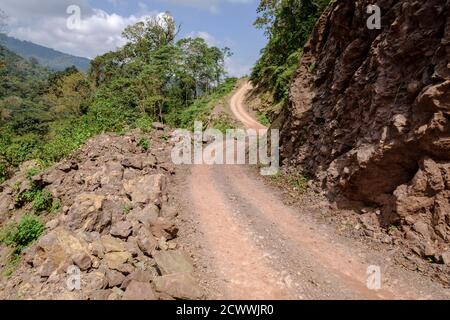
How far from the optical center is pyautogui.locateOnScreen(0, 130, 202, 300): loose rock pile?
797 cm

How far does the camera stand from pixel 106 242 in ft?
32.3

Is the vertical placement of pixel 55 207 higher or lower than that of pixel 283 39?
lower

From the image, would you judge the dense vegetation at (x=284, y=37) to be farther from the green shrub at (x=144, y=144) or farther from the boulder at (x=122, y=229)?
the boulder at (x=122, y=229)

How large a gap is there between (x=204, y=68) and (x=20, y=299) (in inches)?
1573

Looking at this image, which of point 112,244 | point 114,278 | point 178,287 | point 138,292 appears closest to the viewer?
point 138,292

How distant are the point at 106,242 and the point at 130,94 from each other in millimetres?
28363

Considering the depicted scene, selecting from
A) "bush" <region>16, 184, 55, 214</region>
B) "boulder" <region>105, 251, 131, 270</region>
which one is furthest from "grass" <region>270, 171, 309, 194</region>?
"bush" <region>16, 184, 55, 214</region>

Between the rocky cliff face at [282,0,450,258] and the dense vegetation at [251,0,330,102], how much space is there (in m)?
10.6

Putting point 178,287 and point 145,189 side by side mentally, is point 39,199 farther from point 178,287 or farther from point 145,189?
point 178,287

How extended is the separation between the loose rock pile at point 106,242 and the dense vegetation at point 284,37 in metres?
16.2

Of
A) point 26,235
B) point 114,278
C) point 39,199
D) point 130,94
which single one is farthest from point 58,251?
point 130,94

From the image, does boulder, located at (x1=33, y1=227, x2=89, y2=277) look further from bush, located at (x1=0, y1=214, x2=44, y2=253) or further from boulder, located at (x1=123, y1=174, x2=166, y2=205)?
boulder, located at (x1=123, y1=174, x2=166, y2=205)

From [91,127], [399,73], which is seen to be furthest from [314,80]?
[91,127]

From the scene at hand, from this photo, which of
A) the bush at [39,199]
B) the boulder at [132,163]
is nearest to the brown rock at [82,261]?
the bush at [39,199]
